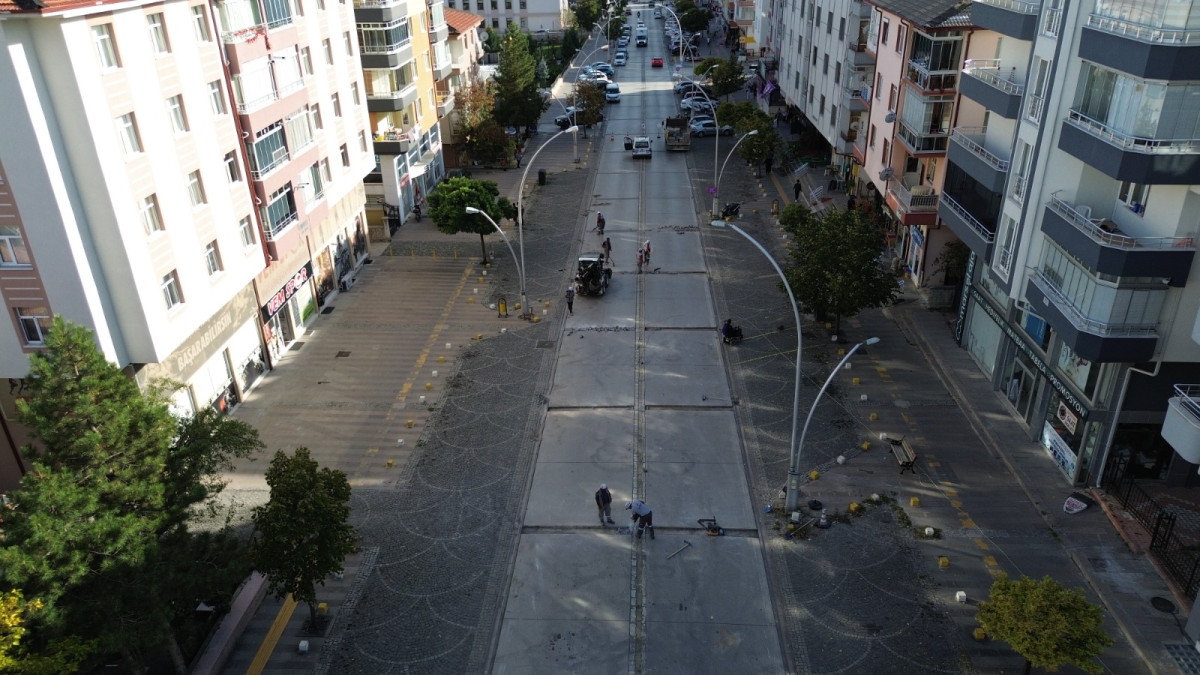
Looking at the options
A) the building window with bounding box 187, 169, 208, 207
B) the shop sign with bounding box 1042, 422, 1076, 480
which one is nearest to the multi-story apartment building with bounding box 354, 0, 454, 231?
the building window with bounding box 187, 169, 208, 207

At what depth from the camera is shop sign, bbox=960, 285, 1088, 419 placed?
27328 millimetres

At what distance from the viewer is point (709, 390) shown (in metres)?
34.7

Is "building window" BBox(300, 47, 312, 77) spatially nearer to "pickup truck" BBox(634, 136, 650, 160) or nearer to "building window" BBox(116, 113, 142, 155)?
"building window" BBox(116, 113, 142, 155)

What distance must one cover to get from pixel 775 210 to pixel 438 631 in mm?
41286

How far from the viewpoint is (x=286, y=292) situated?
38.8 m

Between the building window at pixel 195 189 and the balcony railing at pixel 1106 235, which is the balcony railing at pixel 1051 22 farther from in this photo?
the building window at pixel 195 189

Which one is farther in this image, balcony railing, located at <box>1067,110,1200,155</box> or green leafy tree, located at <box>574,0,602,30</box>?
green leafy tree, located at <box>574,0,602,30</box>

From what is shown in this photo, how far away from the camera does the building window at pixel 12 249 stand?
2433cm

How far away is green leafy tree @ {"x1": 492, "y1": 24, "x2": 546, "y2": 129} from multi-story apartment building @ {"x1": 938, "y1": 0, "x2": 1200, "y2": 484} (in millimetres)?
47574

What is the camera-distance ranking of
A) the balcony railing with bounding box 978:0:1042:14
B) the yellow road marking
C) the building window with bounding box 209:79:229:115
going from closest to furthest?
the yellow road marking
the balcony railing with bounding box 978:0:1042:14
the building window with bounding box 209:79:229:115

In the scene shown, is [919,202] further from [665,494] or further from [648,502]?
[648,502]

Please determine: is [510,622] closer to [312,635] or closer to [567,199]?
[312,635]

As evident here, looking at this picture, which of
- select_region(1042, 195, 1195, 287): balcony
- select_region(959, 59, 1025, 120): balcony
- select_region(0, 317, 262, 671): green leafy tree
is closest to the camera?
select_region(0, 317, 262, 671): green leafy tree

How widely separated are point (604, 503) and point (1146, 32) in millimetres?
21151
